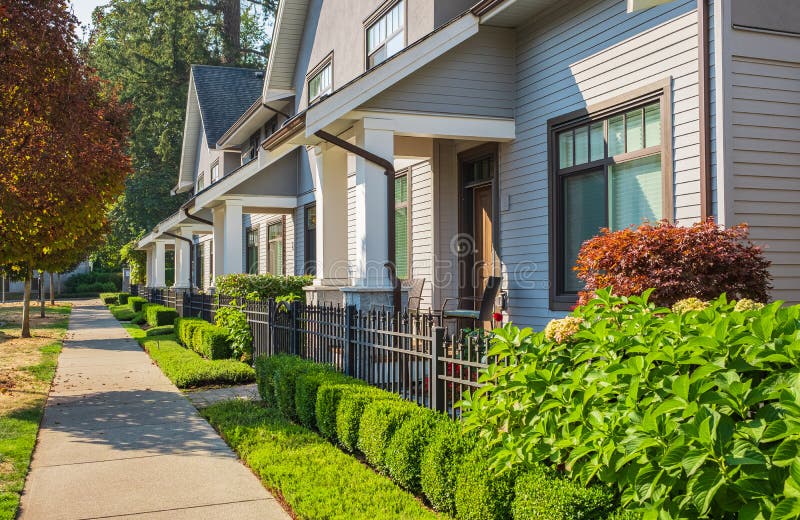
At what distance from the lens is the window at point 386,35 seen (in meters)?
13.6

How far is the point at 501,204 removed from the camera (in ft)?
37.4

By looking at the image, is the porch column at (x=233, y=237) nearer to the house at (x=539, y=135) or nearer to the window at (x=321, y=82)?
the window at (x=321, y=82)

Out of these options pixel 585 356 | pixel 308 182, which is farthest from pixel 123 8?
pixel 585 356

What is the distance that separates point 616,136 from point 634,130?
31 centimetres

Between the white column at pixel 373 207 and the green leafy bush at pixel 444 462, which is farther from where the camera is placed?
the white column at pixel 373 207

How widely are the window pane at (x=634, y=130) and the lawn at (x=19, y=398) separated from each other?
7.13 meters

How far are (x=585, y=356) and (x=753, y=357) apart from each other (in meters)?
0.98

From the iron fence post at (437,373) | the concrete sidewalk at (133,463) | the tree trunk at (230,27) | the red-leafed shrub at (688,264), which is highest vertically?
the tree trunk at (230,27)

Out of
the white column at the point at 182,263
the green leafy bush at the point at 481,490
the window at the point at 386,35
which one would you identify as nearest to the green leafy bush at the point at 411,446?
the green leafy bush at the point at 481,490

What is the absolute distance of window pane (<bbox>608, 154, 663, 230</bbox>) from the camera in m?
8.62

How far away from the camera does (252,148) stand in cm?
2556

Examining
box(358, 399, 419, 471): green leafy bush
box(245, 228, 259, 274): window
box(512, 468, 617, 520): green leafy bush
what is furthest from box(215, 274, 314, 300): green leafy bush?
box(245, 228, 259, 274): window

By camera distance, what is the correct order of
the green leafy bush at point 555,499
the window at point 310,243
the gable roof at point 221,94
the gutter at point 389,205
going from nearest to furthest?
the green leafy bush at point 555,499 < the gutter at point 389,205 < the window at point 310,243 < the gable roof at point 221,94

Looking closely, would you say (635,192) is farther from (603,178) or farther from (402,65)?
(402,65)
